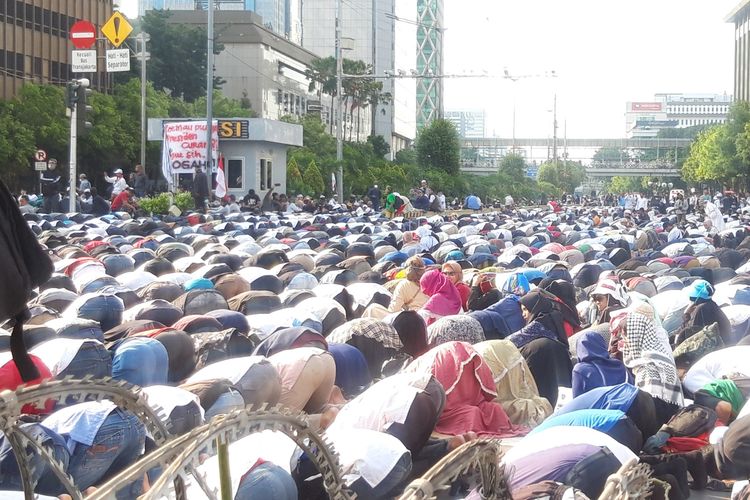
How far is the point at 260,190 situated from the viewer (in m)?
39.6

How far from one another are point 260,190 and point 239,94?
4455cm

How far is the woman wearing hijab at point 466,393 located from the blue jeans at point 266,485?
2.68 metres

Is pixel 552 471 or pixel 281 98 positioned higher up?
pixel 281 98

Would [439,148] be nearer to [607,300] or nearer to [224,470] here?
[607,300]

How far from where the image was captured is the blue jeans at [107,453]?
6406 mm

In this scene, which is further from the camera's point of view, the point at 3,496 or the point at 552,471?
the point at 552,471

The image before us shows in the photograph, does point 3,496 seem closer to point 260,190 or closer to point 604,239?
point 604,239

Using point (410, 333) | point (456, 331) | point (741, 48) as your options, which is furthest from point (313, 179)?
point (741, 48)

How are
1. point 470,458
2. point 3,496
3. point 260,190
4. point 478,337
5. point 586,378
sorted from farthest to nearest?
point 260,190 < point 478,337 < point 586,378 < point 3,496 < point 470,458

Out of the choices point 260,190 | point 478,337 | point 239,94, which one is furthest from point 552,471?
point 239,94

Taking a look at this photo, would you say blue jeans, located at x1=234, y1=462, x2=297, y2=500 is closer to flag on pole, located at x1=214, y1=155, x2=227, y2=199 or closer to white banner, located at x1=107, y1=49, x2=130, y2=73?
white banner, located at x1=107, y1=49, x2=130, y2=73

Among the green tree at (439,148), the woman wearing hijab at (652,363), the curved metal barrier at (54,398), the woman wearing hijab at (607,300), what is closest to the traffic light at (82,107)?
the woman wearing hijab at (607,300)

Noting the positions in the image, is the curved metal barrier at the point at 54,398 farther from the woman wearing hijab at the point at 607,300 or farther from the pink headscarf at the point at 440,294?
the pink headscarf at the point at 440,294

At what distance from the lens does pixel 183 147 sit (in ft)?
114
